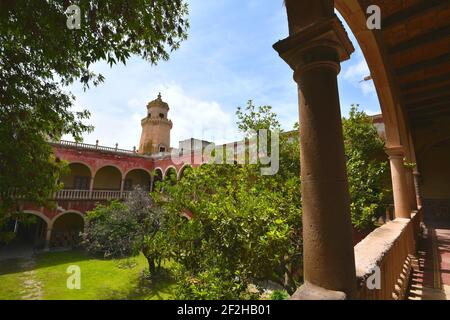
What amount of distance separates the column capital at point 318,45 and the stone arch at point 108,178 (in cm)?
2219

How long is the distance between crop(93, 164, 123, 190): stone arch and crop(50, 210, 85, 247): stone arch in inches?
127

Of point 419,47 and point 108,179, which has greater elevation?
point 419,47

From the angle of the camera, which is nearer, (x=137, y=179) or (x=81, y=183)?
(x=81, y=183)

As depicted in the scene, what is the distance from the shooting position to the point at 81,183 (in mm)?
21453

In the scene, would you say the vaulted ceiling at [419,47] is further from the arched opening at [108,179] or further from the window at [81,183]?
the window at [81,183]

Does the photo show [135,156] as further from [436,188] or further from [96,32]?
[436,188]

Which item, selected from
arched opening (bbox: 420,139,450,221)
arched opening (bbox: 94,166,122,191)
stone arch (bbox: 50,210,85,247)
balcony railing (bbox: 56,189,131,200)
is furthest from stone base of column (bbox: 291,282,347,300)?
arched opening (bbox: 94,166,122,191)

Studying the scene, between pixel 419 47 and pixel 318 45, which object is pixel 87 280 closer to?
pixel 318 45

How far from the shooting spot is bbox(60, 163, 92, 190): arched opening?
21.1 m

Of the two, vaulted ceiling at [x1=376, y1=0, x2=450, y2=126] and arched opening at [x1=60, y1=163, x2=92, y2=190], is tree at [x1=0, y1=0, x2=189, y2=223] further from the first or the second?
arched opening at [x1=60, y1=163, x2=92, y2=190]

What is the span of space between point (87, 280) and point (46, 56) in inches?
430

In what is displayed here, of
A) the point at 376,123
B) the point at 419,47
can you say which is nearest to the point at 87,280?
the point at 419,47

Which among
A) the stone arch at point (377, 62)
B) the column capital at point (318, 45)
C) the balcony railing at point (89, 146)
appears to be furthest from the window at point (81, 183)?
the column capital at point (318, 45)
